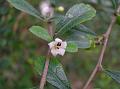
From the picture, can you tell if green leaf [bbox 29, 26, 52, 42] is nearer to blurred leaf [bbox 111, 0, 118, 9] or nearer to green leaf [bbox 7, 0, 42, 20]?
green leaf [bbox 7, 0, 42, 20]

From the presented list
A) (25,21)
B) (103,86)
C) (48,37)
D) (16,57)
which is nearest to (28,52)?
(16,57)

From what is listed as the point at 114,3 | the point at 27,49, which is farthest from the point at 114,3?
the point at 27,49

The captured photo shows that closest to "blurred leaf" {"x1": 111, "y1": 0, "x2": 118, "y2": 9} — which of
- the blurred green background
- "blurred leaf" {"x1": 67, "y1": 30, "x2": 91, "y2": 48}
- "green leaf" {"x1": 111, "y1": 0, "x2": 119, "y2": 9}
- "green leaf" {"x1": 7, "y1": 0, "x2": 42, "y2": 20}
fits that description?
"green leaf" {"x1": 111, "y1": 0, "x2": 119, "y2": 9}

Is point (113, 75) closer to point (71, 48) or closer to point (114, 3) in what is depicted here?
point (71, 48)

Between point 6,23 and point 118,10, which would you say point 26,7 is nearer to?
point 118,10

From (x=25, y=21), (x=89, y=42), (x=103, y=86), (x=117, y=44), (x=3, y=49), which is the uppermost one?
(x=89, y=42)
